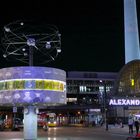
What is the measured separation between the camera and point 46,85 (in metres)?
41.9

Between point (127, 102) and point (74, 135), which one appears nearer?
point (74, 135)

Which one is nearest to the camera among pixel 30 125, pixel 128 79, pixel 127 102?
pixel 30 125

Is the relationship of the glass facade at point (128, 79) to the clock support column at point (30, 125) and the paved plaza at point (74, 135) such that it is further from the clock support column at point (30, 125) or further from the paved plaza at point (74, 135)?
the clock support column at point (30, 125)

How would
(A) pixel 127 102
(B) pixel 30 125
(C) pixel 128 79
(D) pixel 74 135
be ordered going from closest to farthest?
(B) pixel 30 125, (D) pixel 74 135, (A) pixel 127 102, (C) pixel 128 79

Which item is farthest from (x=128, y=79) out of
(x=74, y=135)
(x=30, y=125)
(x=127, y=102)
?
(x=30, y=125)

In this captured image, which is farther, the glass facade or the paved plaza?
the glass facade

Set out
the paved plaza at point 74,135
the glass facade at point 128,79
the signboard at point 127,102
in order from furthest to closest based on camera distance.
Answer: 1. the glass facade at point 128,79
2. the signboard at point 127,102
3. the paved plaza at point 74,135

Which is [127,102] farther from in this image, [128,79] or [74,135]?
[74,135]

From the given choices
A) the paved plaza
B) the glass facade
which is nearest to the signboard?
the glass facade

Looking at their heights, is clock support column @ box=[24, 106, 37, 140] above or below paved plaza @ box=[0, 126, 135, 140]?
above

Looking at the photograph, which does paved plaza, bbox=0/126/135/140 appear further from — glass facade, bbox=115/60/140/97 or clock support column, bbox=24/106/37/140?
glass facade, bbox=115/60/140/97

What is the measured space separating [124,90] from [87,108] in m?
23.0

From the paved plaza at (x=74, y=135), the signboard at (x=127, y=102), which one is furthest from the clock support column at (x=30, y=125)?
the signboard at (x=127, y=102)

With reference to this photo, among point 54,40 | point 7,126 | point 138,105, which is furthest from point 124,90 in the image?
point 54,40
